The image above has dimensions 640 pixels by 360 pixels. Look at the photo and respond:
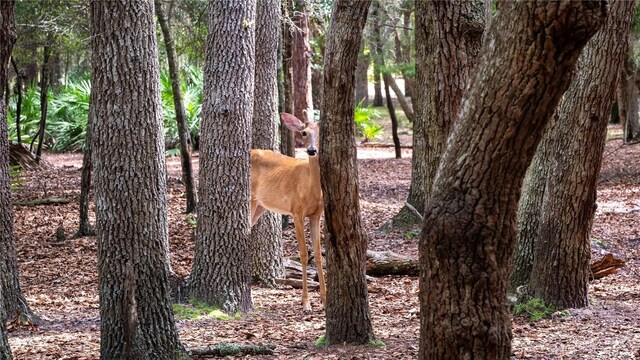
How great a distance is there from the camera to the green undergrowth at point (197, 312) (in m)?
7.89

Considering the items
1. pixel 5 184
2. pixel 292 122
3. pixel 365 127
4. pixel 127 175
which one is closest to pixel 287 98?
pixel 292 122

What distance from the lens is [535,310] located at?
7.51 metres

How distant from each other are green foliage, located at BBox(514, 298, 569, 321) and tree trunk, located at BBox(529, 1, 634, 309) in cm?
5

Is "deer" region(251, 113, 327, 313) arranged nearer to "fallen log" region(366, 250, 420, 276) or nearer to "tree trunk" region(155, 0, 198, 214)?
"fallen log" region(366, 250, 420, 276)

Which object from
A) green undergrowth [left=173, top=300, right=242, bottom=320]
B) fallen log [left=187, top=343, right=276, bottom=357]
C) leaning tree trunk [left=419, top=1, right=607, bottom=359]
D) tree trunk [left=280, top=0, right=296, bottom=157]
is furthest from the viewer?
tree trunk [left=280, top=0, right=296, bottom=157]

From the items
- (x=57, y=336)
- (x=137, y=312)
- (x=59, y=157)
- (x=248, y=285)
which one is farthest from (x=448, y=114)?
(x=59, y=157)

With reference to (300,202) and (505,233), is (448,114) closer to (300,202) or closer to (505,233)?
(505,233)

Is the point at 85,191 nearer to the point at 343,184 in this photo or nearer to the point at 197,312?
the point at 197,312

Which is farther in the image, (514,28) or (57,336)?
(57,336)

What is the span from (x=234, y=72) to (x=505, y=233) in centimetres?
439

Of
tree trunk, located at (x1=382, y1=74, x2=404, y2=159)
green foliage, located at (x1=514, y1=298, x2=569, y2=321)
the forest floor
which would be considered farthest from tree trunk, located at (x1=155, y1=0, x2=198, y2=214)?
tree trunk, located at (x1=382, y1=74, x2=404, y2=159)

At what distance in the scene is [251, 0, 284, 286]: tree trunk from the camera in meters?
9.61

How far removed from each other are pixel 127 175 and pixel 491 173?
99.6 inches

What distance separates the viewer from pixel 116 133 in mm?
5484
